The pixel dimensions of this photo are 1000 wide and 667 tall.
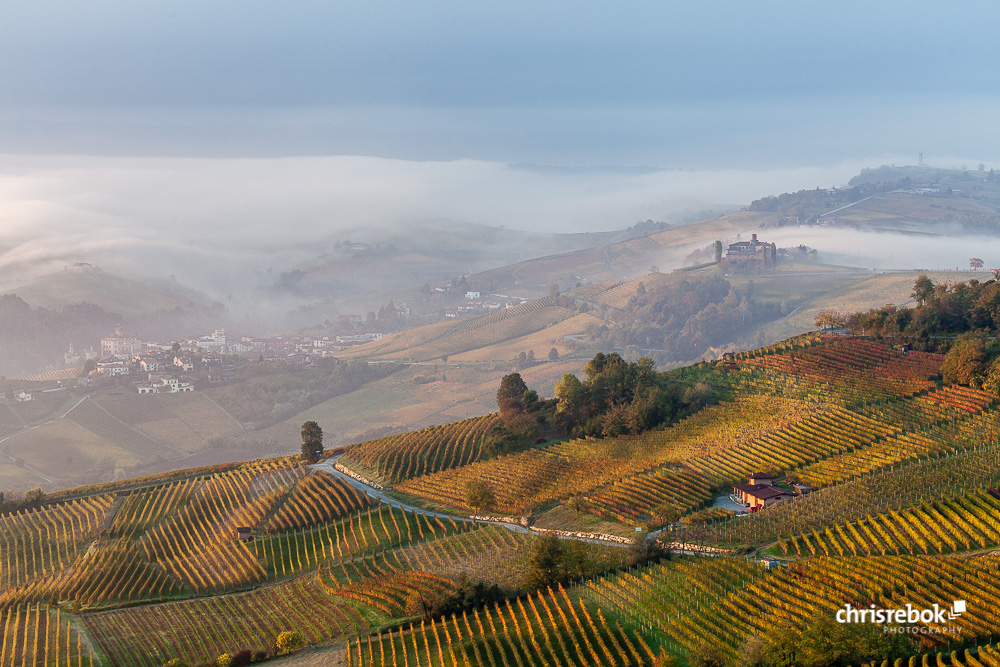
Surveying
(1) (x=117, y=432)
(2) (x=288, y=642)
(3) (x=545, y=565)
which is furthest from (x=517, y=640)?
(1) (x=117, y=432)

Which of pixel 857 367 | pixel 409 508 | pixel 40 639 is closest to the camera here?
pixel 40 639

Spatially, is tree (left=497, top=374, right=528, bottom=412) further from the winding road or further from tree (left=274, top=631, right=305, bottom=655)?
tree (left=274, top=631, right=305, bottom=655)

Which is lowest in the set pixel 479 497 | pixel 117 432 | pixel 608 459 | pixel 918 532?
pixel 117 432

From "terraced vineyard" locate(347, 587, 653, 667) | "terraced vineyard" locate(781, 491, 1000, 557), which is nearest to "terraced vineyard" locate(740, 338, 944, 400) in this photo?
"terraced vineyard" locate(781, 491, 1000, 557)

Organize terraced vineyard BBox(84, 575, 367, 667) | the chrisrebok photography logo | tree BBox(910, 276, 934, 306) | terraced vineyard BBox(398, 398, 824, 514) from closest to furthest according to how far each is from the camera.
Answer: the chrisrebok photography logo, terraced vineyard BBox(84, 575, 367, 667), terraced vineyard BBox(398, 398, 824, 514), tree BBox(910, 276, 934, 306)

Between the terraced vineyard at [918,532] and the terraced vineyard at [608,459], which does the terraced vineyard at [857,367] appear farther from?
the terraced vineyard at [918,532]

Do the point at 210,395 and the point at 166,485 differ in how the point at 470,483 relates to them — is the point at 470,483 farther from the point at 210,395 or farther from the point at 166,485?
the point at 210,395

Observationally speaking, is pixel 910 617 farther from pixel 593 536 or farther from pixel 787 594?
pixel 593 536

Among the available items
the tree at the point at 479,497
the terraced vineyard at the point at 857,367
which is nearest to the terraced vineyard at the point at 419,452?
the tree at the point at 479,497
